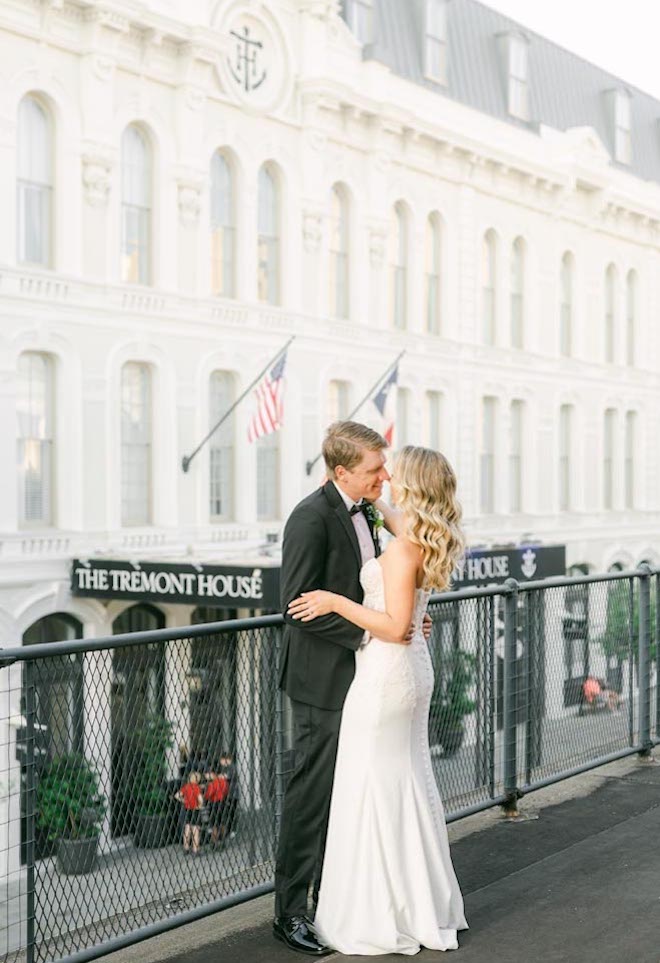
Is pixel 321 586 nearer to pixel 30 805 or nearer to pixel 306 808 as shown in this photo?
pixel 306 808

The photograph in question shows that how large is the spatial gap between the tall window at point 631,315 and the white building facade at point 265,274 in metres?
1.60

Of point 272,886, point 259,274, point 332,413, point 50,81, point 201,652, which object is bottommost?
point 272,886

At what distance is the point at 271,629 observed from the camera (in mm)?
6336

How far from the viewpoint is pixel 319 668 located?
219 inches

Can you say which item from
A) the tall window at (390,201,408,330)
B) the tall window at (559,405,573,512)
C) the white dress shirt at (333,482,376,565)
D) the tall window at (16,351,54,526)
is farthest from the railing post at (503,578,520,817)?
the tall window at (559,405,573,512)

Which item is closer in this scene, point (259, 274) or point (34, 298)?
point (34, 298)

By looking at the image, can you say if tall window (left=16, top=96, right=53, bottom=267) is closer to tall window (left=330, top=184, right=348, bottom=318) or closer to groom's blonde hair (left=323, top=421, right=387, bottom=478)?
tall window (left=330, top=184, right=348, bottom=318)

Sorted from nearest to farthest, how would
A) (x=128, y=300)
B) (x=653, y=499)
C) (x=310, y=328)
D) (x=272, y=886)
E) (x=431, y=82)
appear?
1. (x=272, y=886)
2. (x=128, y=300)
3. (x=310, y=328)
4. (x=431, y=82)
5. (x=653, y=499)

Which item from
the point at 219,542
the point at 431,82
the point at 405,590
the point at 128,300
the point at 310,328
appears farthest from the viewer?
the point at 431,82

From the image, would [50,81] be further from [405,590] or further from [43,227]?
[405,590]

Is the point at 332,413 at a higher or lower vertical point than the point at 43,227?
lower

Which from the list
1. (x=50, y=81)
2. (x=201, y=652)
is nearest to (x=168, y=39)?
(x=50, y=81)

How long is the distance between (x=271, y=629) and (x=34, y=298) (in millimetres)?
16470

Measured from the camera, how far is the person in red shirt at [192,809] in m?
6.13
